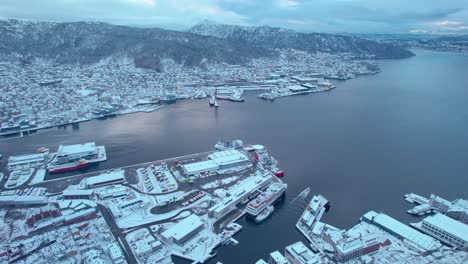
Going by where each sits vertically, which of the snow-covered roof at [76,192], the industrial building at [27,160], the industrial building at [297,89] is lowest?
the snow-covered roof at [76,192]

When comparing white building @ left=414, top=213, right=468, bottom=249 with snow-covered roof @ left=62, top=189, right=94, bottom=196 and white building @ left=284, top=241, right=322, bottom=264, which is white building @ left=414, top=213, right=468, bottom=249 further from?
snow-covered roof @ left=62, top=189, right=94, bottom=196

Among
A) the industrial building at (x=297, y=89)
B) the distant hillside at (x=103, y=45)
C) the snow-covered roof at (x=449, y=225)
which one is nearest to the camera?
the snow-covered roof at (x=449, y=225)

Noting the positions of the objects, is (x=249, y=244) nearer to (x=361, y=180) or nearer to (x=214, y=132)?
(x=361, y=180)

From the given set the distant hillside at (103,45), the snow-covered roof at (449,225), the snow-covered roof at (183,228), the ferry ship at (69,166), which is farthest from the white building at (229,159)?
the distant hillside at (103,45)

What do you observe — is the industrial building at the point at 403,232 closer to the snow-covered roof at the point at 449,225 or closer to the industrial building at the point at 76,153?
the snow-covered roof at the point at 449,225

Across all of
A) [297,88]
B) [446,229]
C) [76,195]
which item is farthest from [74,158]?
[297,88]

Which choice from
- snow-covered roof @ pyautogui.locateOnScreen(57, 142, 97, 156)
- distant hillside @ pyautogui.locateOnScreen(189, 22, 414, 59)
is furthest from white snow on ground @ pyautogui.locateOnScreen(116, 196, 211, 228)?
distant hillside @ pyautogui.locateOnScreen(189, 22, 414, 59)
